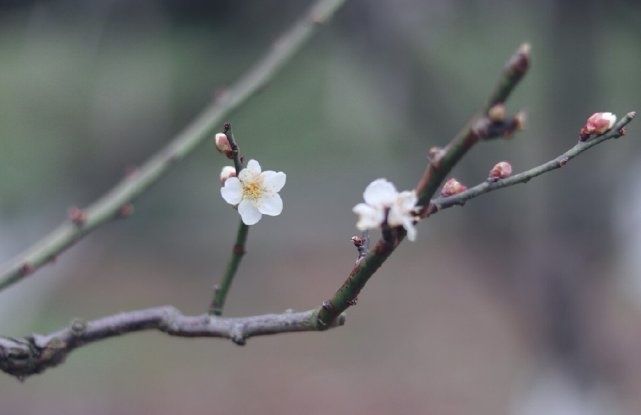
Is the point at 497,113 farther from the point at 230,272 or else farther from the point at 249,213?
the point at 230,272

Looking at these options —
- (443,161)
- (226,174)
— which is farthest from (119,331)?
(443,161)

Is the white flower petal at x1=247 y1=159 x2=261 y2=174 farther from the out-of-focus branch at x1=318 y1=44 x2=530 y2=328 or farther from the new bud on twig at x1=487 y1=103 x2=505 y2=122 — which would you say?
the new bud on twig at x1=487 y1=103 x2=505 y2=122

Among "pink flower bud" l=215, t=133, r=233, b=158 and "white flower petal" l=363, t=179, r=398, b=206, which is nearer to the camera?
"white flower petal" l=363, t=179, r=398, b=206

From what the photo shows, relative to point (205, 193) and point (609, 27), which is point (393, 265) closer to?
point (205, 193)

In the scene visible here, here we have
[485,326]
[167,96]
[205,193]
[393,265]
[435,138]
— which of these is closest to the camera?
[435,138]

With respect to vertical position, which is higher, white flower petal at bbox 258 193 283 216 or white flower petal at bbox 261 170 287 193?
white flower petal at bbox 261 170 287 193

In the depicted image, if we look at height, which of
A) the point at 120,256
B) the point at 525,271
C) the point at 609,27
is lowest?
the point at 525,271

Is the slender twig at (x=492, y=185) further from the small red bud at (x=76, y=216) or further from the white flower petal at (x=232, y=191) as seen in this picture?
the small red bud at (x=76, y=216)

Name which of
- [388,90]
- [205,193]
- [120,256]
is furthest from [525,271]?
[205,193]

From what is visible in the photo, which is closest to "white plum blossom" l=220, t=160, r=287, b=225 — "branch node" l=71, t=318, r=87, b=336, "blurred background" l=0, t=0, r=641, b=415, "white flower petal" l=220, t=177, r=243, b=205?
"white flower petal" l=220, t=177, r=243, b=205
